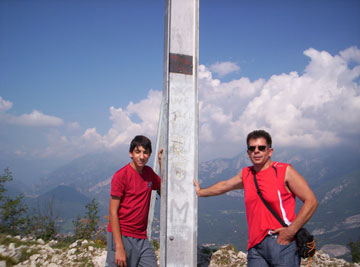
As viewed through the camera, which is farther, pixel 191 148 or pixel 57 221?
pixel 57 221

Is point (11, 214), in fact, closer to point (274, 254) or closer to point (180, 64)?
point (180, 64)

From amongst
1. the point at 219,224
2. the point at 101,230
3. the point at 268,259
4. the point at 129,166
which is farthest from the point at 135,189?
the point at 219,224

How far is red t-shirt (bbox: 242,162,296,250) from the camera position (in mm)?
2602

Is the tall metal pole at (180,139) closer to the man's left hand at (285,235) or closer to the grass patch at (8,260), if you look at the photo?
the man's left hand at (285,235)

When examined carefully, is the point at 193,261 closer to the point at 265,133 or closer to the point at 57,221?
the point at 265,133

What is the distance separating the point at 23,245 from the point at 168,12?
5735 millimetres

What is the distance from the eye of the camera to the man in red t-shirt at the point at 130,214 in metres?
2.94

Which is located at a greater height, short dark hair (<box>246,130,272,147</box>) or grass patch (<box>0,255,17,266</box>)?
short dark hair (<box>246,130,272,147</box>)

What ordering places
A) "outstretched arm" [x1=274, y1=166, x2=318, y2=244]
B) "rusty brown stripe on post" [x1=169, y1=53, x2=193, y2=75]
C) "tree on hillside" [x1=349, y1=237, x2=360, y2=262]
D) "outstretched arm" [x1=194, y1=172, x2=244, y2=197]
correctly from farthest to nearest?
1. "tree on hillside" [x1=349, y1=237, x2=360, y2=262]
2. "rusty brown stripe on post" [x1=169, y1=53, x2=193, y2=75]
3. "outstretched arm" [x1=194, y1=172, x2=244, y2=197]
4. "outstretched arm" [x1=274, y1=166, x2=318, y2=244]

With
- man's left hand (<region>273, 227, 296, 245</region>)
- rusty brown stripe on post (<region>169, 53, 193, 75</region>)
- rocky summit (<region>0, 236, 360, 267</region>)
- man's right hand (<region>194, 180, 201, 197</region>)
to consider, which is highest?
rusty brown stripe on post (<region>169, 53, 193, 75</region>)

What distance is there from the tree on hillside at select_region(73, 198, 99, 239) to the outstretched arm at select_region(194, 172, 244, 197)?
517cm

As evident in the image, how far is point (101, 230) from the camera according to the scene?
24.5ft

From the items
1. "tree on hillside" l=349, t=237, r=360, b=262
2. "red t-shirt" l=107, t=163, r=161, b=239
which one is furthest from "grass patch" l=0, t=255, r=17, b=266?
"tree on hillside" l=349, t=237, r=360, b=262

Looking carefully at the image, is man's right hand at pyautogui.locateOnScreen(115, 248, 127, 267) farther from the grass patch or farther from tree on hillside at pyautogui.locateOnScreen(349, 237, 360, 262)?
tree on hillside at pyautogui.locateOnScreen(349, 237, 360, 262)
